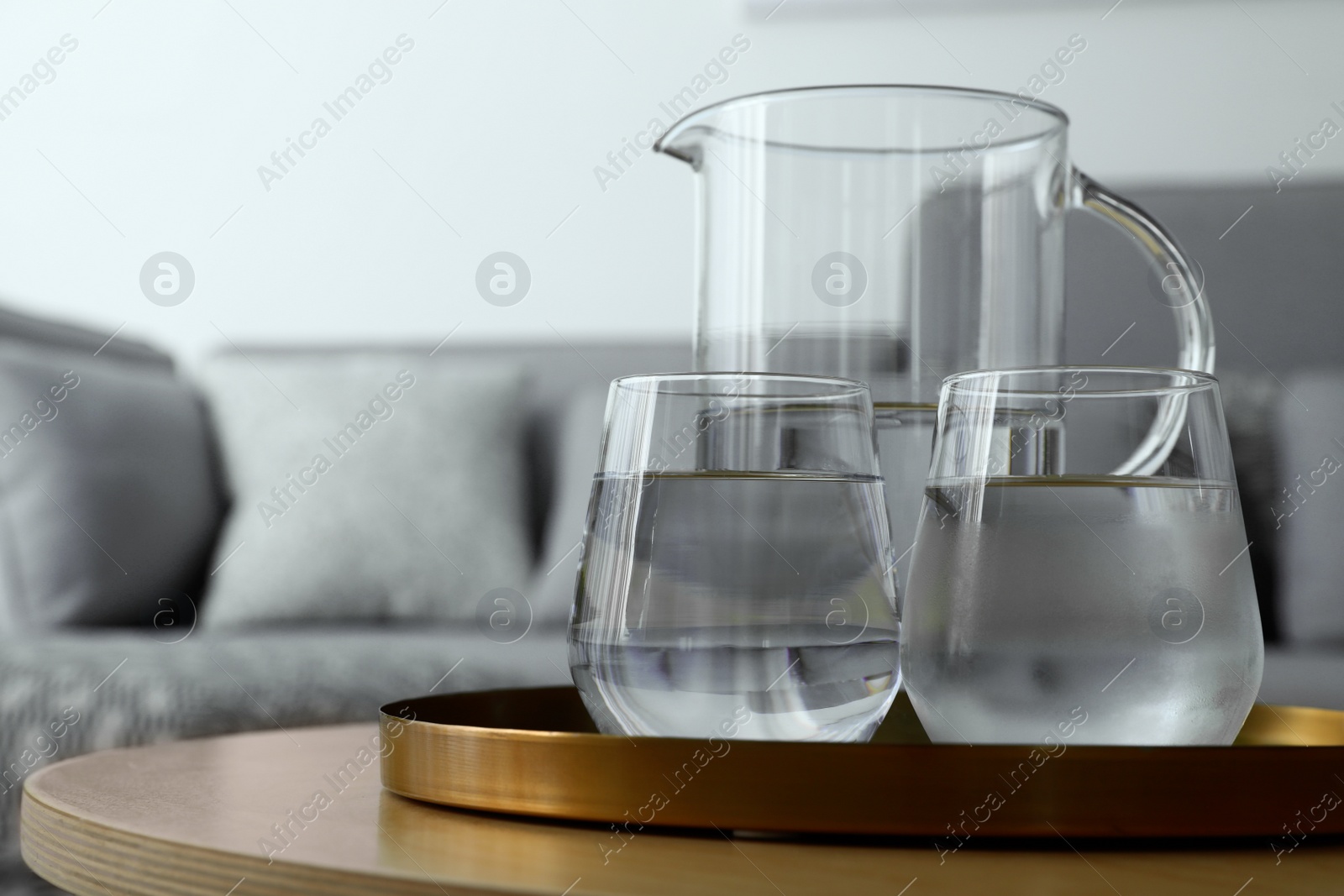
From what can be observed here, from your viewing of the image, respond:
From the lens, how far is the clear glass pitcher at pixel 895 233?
49cm

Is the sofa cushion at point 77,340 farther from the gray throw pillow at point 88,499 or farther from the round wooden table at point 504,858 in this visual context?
the round wooden table at point 504,858

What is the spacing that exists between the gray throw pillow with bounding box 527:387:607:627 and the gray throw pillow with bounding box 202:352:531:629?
0.04 meters

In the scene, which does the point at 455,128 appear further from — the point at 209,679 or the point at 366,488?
the point at 209,679

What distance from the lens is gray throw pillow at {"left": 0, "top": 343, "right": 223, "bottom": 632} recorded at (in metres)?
1.48

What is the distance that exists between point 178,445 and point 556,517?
1.72ft

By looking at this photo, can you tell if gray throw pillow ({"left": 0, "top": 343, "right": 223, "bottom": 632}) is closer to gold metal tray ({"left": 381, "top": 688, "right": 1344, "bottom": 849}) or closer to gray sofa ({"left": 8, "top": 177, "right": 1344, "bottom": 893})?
gray sofa ({"left": 8, "top": 177, "right": 1344, "bottom": 893})

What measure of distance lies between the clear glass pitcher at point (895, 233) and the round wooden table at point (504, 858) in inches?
7.6

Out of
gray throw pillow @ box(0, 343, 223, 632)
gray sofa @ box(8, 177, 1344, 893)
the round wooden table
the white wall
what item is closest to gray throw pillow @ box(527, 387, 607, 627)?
gray sofa @ box(8, 177, 1344, 893)

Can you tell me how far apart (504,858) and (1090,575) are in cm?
18

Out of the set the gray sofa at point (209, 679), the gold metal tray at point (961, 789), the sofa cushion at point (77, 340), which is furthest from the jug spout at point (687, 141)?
the sofa cushion at point (77, 340)

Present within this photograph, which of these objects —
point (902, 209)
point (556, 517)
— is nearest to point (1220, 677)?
point (902, 209)

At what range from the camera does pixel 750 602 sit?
0.35 m

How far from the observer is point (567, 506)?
169cm

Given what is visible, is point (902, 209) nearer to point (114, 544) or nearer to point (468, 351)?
point (114, 544)
